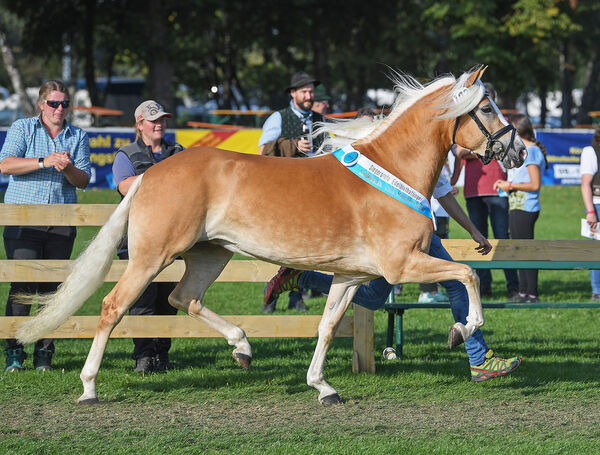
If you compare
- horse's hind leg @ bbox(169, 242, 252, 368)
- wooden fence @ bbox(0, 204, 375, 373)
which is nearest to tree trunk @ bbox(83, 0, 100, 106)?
wooden fence @ bbox(0, 204, 375, 373)

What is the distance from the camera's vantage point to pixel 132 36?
113 feet

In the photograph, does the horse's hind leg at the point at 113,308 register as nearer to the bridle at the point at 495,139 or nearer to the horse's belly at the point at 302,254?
the horse's belly at the point at 302,254

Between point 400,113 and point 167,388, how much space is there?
8.67 feet

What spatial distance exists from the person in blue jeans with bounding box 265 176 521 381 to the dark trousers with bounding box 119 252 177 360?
105cm

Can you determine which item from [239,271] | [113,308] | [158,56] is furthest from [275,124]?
[158,56]

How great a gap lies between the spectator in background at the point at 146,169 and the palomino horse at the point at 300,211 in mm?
888

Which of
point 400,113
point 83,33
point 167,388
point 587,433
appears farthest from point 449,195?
point 83,33

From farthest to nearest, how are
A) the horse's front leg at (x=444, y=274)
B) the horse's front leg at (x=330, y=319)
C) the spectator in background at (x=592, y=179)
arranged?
the spectator in background at (x=592, y=179)
the horse's front leg at (x=330, y=319)
the horse's front leg at (x=444, y=274)

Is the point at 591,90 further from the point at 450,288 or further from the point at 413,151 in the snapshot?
the point at 413,151

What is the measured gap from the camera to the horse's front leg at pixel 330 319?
19.2ft

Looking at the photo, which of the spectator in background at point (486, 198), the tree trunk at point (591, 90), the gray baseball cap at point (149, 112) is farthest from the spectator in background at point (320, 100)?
the tree trunk at point (591, 90)

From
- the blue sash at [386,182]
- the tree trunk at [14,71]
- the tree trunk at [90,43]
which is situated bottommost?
the blue sash at [386,182]

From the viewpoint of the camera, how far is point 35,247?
6.75m

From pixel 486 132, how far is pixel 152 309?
3076mm
